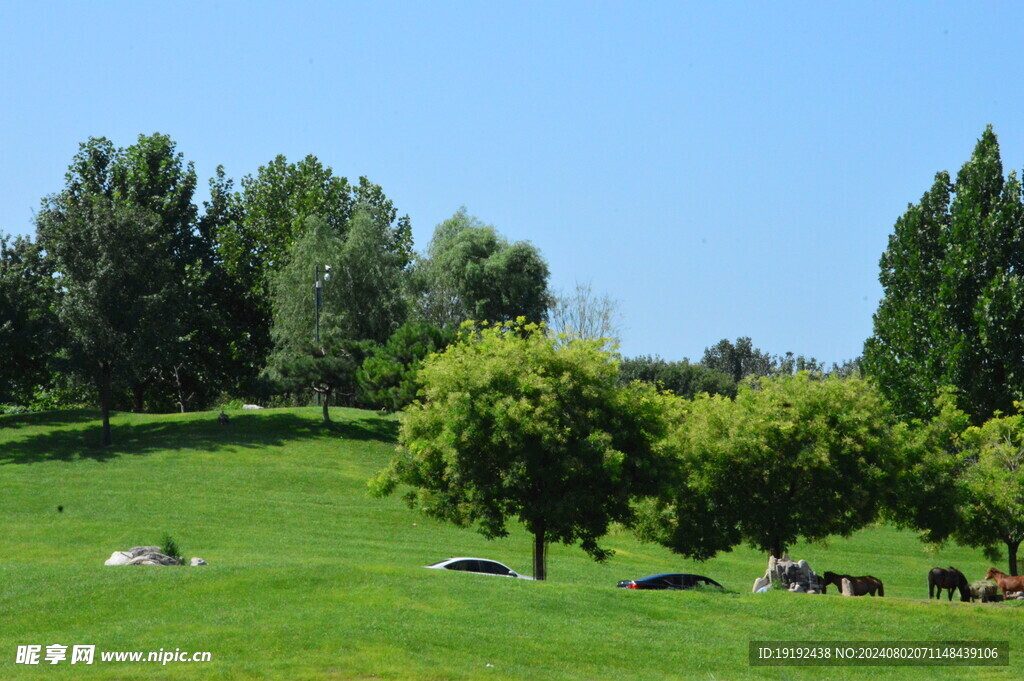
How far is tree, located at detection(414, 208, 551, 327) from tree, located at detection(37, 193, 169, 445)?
92.2 feet

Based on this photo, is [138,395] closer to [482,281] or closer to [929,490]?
[482,281]

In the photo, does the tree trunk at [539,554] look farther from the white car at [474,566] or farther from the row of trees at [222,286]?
the row of trees at [222,286]

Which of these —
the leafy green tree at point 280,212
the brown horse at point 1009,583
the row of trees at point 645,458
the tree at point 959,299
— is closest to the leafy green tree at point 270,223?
the leafy green tree at point 280,212

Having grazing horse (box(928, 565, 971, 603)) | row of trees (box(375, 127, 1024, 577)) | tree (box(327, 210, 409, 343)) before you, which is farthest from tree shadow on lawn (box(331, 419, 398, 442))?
grazing horse (box(928, 565, 971, 603))

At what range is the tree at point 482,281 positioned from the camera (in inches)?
4038

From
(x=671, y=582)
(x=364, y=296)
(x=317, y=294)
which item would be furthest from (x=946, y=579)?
(x=317, y=294)

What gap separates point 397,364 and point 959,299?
38.2m

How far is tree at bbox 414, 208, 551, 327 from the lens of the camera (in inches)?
4038

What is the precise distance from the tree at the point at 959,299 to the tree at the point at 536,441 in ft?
128

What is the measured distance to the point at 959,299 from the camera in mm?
75062

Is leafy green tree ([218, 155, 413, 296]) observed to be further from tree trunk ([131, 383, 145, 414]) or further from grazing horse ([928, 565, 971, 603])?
grazing horse ([928, 565, 971, 603])

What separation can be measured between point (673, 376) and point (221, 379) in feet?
244

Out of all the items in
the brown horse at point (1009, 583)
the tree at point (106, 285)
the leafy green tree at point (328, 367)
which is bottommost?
the brown horse at point (1009, 583)

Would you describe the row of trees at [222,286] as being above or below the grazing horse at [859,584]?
above
